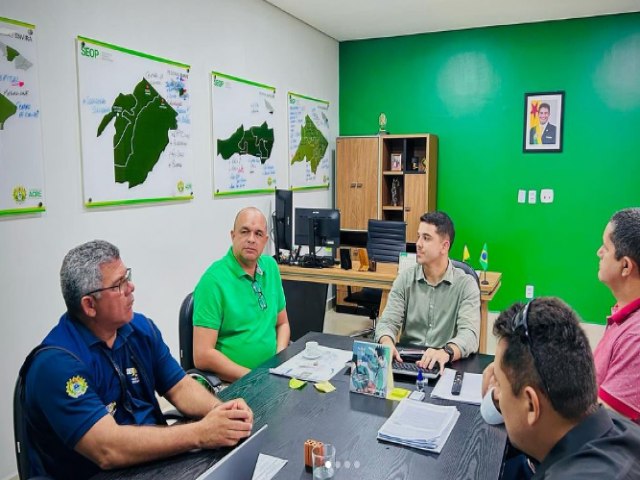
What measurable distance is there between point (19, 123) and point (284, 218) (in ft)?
8.07

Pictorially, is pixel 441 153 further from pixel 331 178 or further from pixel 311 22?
pixel 311 22

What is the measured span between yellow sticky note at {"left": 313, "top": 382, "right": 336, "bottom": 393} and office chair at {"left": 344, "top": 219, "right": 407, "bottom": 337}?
8.94 ft

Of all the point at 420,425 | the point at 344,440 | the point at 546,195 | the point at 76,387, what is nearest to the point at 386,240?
the point at 546,195

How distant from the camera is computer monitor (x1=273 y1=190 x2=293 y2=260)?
4727 millimetres

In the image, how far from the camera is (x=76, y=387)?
141 centimetres

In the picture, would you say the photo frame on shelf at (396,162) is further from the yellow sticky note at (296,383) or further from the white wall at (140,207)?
the yellow sticky note at (296,383)

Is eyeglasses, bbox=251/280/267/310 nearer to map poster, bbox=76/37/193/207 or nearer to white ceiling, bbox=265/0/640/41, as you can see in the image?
map poster, bbox=76/37/193/207

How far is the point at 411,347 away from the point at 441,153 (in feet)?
12.5

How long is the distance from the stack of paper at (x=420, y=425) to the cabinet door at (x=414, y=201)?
3.94m

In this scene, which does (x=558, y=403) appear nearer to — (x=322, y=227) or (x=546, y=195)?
(x=322, y=227)

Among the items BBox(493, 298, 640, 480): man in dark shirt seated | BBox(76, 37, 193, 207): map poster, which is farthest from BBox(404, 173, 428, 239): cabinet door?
BBox(493, 298, 640, 480): man in dark shirt seated

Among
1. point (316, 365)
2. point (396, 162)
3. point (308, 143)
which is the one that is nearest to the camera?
point (316, 365)

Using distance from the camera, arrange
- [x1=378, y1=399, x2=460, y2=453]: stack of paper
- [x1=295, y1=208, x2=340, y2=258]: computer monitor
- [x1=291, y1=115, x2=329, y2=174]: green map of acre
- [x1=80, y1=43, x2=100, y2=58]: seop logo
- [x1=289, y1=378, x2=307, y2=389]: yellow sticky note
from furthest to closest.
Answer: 1. [x1=291, y1=115, x2=329, y2=174]: green map of acre
2. [x1=295, y1=208, x2=340, y2=258]: computer monitor
3. [x1=80, y1=43, x2=100, y2=58]: seop logo
4. [x1=289, y1=378, x2=307, y2=389]: yellow sticky note
5. [x1=378, y1=399, x2=460, y2=453]: stack of paper

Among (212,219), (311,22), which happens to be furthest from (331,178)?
(212,219)
